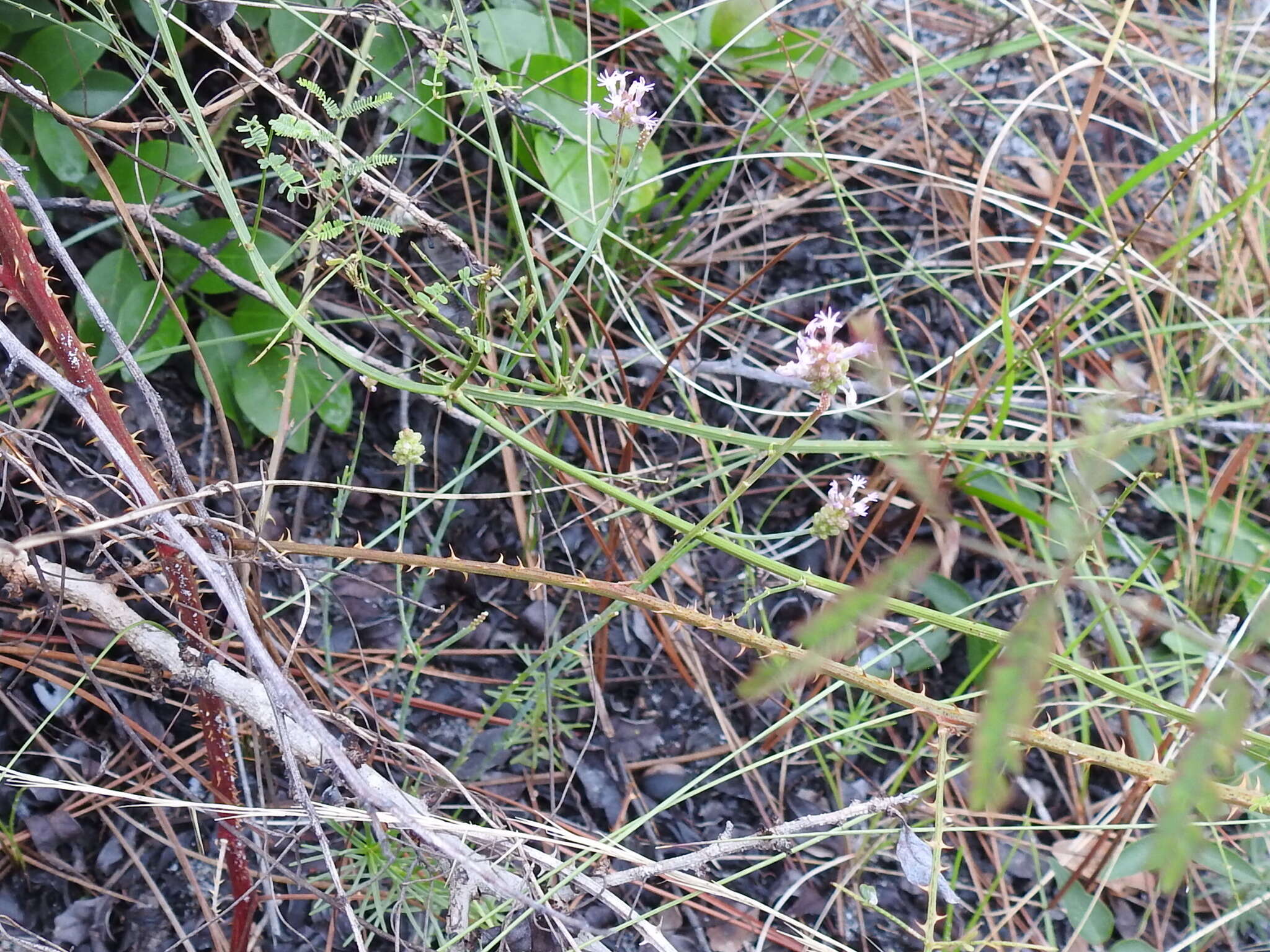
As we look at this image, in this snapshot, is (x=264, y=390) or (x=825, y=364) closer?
(x=825, y=364)

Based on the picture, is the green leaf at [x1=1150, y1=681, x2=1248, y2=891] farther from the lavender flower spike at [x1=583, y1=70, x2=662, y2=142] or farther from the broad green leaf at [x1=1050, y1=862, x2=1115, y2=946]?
the broad green leaf at [x1=1050, y1=862, x2=1115, y2=946]

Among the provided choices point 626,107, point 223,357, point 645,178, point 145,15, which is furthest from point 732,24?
point 223,357

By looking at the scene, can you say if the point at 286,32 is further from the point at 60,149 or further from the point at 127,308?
the point at 127,308

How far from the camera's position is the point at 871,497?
1.09 meters

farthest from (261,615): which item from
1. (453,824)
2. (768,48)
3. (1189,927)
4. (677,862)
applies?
(1189,927)

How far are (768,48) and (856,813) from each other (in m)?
1.35

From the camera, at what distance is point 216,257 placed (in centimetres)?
125

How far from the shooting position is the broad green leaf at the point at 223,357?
1.28 metres

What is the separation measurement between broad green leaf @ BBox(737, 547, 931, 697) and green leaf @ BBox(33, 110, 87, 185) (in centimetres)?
113

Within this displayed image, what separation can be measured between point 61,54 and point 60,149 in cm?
15

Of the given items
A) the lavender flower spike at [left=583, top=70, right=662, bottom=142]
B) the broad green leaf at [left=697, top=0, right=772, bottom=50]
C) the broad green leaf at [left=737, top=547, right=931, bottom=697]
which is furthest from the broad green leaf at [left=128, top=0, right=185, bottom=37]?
the broad green leaf at [left=737, top=547, right=931, bottom=697]

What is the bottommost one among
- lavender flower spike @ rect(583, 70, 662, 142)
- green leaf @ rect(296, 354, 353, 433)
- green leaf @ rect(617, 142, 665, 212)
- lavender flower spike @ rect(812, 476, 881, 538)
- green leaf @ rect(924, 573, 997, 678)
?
green leaf @ rect(924, 573, 997, 678)

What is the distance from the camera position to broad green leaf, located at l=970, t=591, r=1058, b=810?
48 centimetres

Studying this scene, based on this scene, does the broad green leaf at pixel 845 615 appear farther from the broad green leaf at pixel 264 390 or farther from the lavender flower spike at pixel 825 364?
the broad green leaf at pixel 264 390
